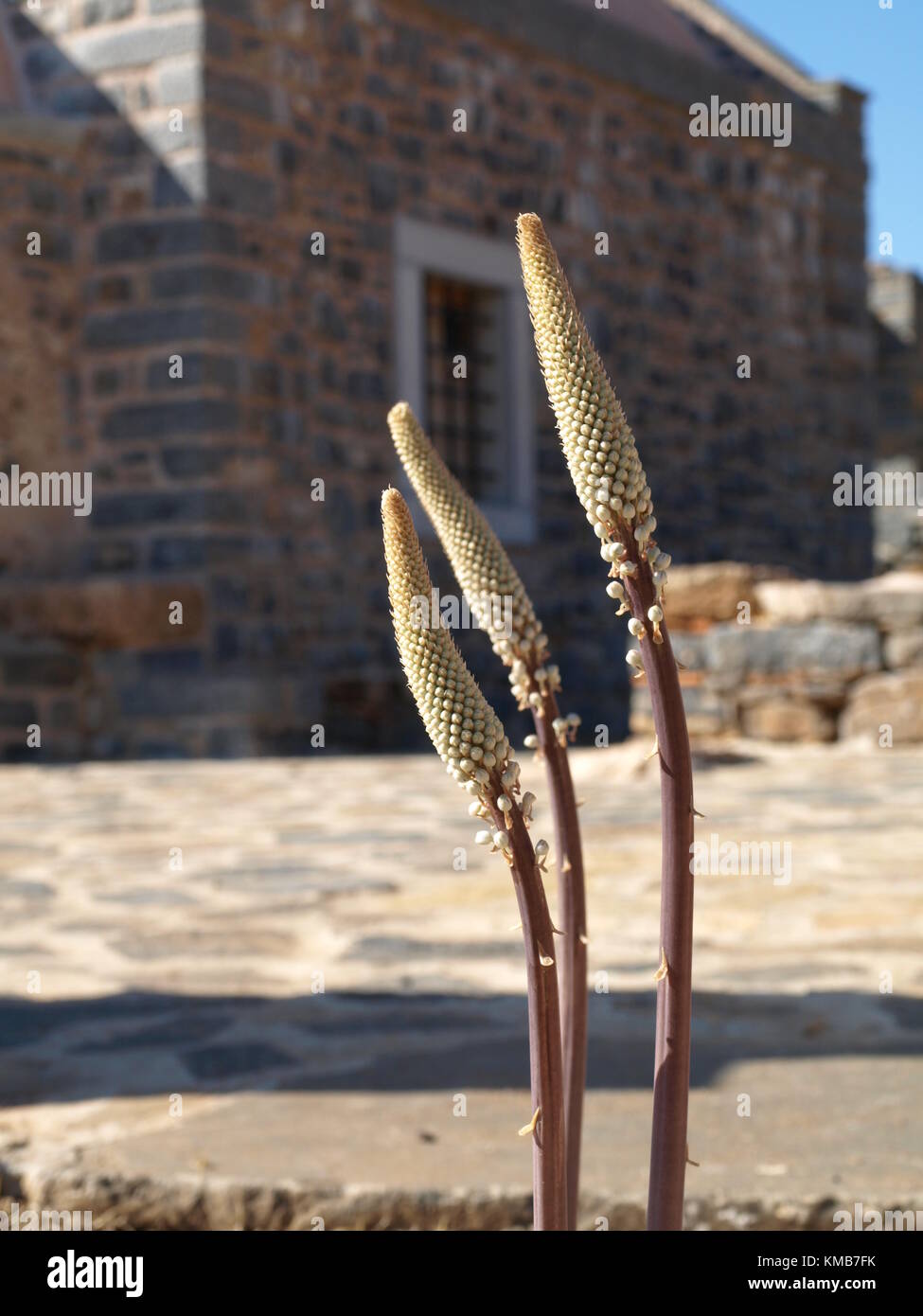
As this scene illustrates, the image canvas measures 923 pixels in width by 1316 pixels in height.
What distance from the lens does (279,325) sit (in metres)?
8.74

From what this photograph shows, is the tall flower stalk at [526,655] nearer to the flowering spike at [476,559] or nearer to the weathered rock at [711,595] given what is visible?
the flowering spike at [476,559]

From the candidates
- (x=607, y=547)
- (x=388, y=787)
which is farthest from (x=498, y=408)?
(x=607, y=547)

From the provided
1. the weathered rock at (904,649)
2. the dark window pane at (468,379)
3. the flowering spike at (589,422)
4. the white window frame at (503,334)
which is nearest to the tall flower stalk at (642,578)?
the flowering spike at (589,422)

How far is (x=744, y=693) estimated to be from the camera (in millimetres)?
8320

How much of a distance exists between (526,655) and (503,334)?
9.13 m

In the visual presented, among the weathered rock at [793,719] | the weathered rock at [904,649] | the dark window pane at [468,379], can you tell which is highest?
the dark window pane at [468,379]

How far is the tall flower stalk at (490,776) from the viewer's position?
1074mm

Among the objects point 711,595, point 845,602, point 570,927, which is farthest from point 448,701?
point 711,595

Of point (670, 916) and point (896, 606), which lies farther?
point (896, 606)

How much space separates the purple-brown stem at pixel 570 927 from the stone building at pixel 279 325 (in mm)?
6886

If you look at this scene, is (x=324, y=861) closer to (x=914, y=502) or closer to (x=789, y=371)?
(x=789, y=371)

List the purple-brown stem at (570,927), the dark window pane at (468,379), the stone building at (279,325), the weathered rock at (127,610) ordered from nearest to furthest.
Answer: the purple-brown stem at (570,927) < the weathered rock at (127,610) < the stone building at (279,325) < the dark window pane at (468,379)

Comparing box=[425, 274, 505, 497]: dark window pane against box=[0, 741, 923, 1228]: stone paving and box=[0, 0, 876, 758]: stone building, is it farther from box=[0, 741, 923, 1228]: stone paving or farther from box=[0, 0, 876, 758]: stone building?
box=[0, 741, 923, 1228]: stone paving

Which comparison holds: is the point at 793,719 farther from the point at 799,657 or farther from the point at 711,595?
the point at 711,595
